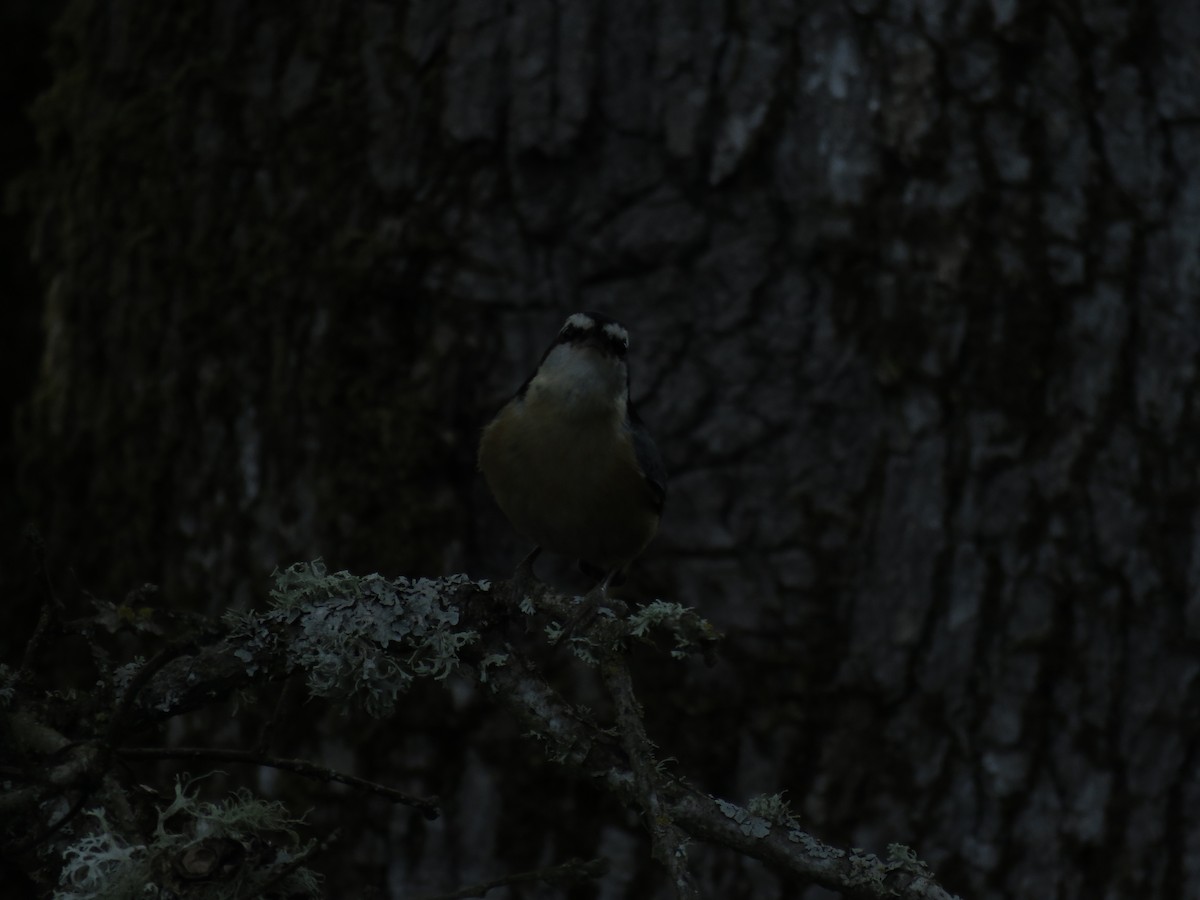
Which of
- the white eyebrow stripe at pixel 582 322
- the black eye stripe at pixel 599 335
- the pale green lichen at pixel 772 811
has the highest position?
the white eyebrow stripe at pixel 582 322

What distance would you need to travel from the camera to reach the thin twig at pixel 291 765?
1.54 m

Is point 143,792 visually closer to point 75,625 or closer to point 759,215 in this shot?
point 75,625

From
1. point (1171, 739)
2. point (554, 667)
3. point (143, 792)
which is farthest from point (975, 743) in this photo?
point (143, 792)

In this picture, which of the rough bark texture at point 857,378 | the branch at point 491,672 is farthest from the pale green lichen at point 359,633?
the rough bark texture at point 857,378

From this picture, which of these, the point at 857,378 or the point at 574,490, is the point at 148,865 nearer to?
the point at 574,490

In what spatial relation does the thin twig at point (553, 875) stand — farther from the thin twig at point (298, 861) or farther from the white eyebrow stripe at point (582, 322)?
the white eyebrow stripe at point (582, 322)

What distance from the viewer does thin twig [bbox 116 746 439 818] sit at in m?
1.54

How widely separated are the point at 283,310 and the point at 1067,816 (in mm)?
2323

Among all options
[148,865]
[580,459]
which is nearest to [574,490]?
[580,459]

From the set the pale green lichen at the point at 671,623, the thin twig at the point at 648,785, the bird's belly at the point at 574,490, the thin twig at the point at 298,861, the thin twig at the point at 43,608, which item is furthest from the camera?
the bird's belly at the point at 574,490

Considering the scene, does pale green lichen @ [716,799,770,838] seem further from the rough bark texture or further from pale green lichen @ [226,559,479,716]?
the rough bark texture

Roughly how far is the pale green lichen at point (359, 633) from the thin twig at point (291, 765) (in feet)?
0.48

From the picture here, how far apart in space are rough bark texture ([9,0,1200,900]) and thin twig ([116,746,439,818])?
167 cm

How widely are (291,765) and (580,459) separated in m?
1.17
